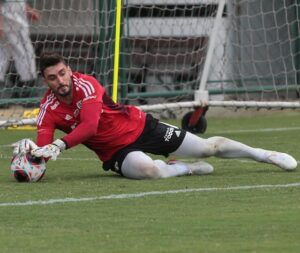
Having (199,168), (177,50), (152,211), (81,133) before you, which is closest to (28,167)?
(81,133)

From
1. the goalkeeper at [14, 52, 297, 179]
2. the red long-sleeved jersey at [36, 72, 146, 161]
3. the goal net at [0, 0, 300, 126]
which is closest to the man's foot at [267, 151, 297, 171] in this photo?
the goalkeeper at [14, 52, 297, 179]

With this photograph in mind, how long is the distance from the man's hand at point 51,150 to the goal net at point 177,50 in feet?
14.1

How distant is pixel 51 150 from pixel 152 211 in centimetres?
160

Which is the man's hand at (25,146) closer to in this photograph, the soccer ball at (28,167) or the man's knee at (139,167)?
the soccer ball at (28,167)

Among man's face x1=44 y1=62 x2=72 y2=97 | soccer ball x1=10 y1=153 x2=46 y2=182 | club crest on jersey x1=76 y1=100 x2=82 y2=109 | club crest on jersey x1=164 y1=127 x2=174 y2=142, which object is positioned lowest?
soccer ball x1=10 y1=153 x2=46 y2=182

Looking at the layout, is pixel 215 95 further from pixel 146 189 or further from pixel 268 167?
pixel 146 189

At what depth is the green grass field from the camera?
18.6 ft

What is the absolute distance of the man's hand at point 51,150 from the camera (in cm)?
810

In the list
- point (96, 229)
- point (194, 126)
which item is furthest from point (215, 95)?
point (96, 229)

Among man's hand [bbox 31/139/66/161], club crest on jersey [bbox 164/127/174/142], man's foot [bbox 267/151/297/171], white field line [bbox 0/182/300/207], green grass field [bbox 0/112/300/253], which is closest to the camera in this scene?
green grass field [bbox 0/112/300/253]

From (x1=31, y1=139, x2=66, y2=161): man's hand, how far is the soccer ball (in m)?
0.16

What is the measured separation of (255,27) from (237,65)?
0.54m

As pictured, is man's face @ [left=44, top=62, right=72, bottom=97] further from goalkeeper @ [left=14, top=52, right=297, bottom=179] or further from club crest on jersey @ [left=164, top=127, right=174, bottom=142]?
club crest on jersey @ [left=164, top=127, right=174, bottom=142]

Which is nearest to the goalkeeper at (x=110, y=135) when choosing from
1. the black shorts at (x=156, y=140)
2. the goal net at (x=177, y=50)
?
the black shorts at (x=156, y=140)
